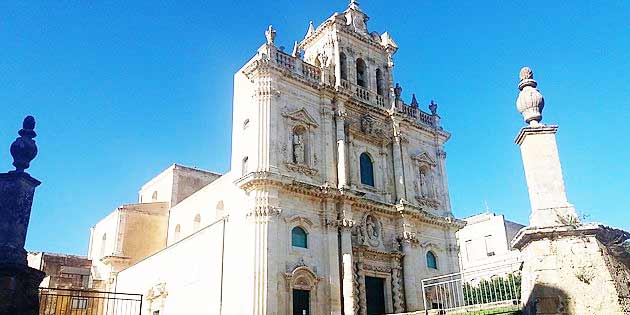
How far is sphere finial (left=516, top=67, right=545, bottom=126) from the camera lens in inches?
326

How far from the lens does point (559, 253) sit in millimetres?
7223

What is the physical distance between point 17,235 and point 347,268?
16211mm

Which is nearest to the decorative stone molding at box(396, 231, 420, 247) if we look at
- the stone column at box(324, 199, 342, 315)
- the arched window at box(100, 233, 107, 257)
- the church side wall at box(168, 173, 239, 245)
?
the stone column at box(324, 199, 342, 315)

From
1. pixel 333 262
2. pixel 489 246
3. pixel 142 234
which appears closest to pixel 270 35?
pixel 333 262

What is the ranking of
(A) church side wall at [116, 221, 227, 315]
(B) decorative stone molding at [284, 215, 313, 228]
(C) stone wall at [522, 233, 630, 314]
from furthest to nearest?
(A) church side wall at [116, 221, 227, 315]
(B) decorative stone molding at [284, 215, 313, 228]
(C) stone wall at [522, 233, 630, 314]

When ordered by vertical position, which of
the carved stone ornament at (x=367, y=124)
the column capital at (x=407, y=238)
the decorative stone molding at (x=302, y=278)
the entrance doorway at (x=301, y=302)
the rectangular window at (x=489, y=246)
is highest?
the carved stone ornament at (x=367, y=124)

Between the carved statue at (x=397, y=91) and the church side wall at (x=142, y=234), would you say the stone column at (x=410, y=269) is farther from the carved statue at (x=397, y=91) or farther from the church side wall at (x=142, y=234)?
the church side wall at (x=142, y=234)

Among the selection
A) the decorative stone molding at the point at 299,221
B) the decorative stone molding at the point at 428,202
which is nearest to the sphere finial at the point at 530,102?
the decorative stone molding at the point at 299,221

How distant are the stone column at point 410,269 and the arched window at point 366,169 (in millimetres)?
3064

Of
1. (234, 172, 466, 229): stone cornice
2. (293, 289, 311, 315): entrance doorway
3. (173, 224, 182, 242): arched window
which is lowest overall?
(293, 289, 311, 315): entrance doorway

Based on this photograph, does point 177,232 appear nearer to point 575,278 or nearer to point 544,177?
point 544,177

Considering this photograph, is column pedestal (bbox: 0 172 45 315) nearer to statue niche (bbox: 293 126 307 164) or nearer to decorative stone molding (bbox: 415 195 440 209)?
statue niche (bbox: 293 126 307 164)

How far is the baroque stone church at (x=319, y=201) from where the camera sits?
69.6 ft

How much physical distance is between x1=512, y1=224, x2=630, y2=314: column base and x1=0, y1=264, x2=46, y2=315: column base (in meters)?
6.74
